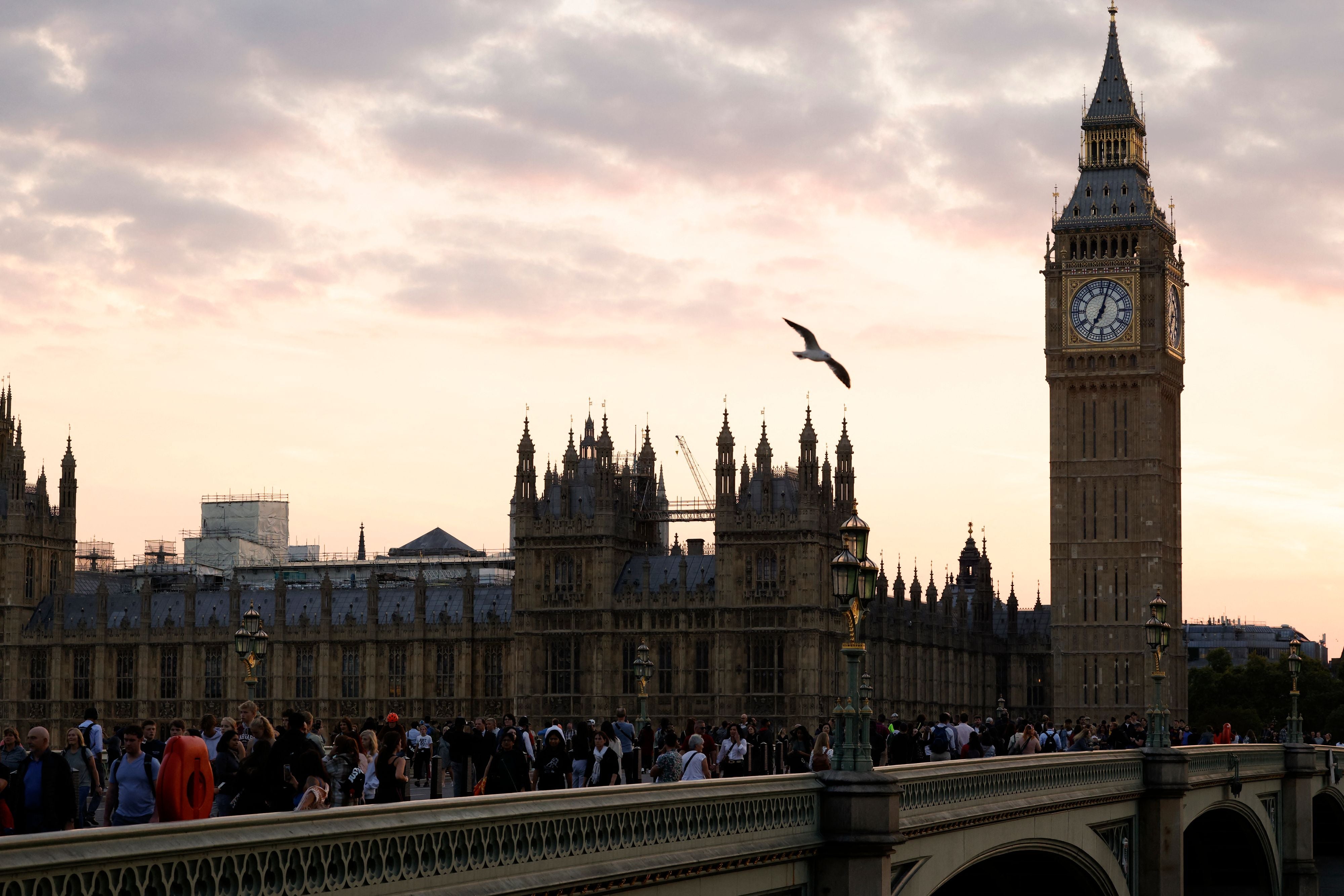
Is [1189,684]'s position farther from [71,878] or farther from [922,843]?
[71,878]

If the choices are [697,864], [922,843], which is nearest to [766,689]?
[922,843]

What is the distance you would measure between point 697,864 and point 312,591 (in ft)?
292

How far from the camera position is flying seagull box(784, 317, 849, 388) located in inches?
900

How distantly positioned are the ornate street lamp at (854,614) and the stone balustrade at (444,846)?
150 centimetres

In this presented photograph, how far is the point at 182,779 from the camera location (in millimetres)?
15602

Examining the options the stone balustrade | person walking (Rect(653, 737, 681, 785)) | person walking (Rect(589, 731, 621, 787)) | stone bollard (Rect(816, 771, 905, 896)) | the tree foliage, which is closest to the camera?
the stone balustrade

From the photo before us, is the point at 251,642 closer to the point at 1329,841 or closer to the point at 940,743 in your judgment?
the point at 940,743

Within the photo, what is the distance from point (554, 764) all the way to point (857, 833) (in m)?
5.81

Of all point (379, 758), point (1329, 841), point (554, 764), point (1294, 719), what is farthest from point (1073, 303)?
point (379, 758)

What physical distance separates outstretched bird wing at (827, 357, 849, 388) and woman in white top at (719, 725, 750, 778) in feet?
25.7

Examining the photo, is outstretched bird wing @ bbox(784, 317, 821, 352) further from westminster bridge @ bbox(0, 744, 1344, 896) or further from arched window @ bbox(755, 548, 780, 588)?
arched window @ bbox(755, 548, 780, 588)

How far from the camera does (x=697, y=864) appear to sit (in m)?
18.2

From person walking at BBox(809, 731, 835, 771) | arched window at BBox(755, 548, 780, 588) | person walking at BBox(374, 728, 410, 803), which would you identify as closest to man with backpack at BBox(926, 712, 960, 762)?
person walking at BBox(809, 731, 835, 771)

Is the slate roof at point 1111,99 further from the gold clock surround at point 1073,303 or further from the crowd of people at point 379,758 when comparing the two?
the crowd of people at point 379,758
